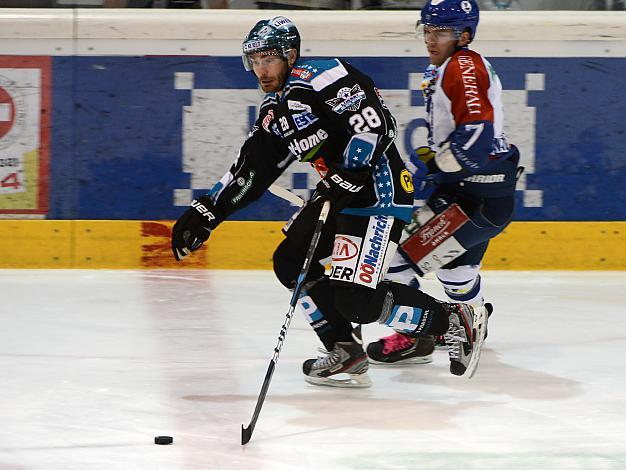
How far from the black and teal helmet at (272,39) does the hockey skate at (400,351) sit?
1084mm

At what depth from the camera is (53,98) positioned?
233 inches

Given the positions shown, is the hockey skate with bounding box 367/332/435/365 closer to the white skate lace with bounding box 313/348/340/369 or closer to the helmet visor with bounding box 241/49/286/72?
the white skate lace with bounding box 313/348/340/369

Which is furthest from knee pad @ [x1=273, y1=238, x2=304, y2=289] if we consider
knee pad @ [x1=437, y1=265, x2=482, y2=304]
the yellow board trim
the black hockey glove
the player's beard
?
the yellow board trim

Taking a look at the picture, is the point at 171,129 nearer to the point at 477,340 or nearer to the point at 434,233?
the point at 434,233

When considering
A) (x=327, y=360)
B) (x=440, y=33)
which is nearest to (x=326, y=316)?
(x=327, y=360)

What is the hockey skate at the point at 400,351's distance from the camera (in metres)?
4.08

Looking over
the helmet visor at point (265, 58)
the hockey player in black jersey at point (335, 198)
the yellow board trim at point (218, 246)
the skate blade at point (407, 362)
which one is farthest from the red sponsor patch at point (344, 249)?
the yellow board trim at point (218, 246)

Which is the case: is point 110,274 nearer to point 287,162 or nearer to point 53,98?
point 53,98

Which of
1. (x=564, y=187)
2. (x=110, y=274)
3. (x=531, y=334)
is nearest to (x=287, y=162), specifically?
(x=531, y=334)

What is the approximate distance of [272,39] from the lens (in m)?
3.54

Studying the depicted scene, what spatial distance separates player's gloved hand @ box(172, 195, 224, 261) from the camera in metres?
3.72

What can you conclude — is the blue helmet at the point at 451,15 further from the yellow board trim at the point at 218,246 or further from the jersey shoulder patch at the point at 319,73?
the yellow board trim at the point at 218,246

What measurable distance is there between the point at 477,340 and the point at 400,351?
1.21 ft

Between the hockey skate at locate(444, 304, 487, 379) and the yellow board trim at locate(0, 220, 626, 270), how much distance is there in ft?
7.49
